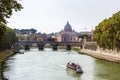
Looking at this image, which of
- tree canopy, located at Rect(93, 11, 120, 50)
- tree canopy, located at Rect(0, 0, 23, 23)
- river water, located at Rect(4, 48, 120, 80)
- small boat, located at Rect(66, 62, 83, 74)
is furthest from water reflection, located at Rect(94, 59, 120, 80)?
tree canopy, located at Rect(0, 0, 23, 23)

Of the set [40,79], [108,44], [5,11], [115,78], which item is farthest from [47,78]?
[108,44]

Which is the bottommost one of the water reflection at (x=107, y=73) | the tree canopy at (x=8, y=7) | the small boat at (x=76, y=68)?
the water reflection at (x=107, y=73)

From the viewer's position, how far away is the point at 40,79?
4625cm

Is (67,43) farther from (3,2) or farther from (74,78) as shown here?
(3,2)

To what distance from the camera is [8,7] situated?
80.1 feet

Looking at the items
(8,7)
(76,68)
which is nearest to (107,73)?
(76,68)

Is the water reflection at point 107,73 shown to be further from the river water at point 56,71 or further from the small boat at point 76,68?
the small boat at point 76,68

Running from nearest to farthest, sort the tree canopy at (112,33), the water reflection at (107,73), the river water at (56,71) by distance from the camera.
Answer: the water reflection at (107,73)
the river water at (56,71)
the tree canopy at (112,33)

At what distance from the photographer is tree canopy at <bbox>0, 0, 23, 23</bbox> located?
79.5 ft

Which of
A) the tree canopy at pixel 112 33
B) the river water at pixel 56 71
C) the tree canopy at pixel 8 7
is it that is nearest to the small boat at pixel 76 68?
the river water at pixel 56 71

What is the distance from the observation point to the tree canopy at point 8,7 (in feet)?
79.5

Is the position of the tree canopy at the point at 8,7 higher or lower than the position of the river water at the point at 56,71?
higher

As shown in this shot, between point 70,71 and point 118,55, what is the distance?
28.9m

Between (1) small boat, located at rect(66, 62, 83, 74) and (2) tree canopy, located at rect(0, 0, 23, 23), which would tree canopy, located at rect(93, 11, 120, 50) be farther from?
(2) tree canopy, located at rect(0, 0, 23, 23)
